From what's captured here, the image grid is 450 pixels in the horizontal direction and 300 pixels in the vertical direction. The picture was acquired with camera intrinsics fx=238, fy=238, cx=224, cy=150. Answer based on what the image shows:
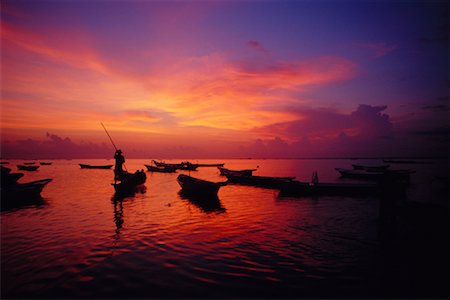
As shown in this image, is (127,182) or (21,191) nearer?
(21,191)

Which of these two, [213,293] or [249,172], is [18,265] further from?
[249,172]

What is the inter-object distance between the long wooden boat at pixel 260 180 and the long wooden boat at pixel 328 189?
1.12 m

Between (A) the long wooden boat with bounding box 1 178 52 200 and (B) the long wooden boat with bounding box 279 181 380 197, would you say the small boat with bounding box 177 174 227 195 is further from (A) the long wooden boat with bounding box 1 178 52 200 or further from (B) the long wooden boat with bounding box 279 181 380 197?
(A) the long wooden boat with bounding box 1 178 52 200

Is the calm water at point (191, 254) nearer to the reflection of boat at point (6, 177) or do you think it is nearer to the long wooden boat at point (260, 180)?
the reflection of boat at point (6, 177)

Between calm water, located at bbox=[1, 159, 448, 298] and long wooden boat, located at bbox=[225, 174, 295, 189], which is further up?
long wooden boat, located at bbox=[225, 174, 295, 189]

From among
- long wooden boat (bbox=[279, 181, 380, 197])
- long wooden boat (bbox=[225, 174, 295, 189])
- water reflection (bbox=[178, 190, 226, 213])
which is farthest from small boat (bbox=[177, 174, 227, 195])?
long wooden boat (bbox=[225, 174, 295, 189])

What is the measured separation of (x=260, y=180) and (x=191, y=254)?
25260 millimetres

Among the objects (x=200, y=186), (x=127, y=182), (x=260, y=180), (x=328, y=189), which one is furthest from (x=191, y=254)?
(x=260, y=180)

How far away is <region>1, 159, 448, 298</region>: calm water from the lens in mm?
7066

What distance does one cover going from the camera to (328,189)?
24.9 m

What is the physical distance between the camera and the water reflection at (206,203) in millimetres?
18769

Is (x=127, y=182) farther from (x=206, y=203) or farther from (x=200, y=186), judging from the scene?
(x=206, y=203)

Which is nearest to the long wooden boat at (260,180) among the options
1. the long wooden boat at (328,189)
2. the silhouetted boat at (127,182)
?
the long wooden boat at (328,189)

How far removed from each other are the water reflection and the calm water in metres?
1.15
